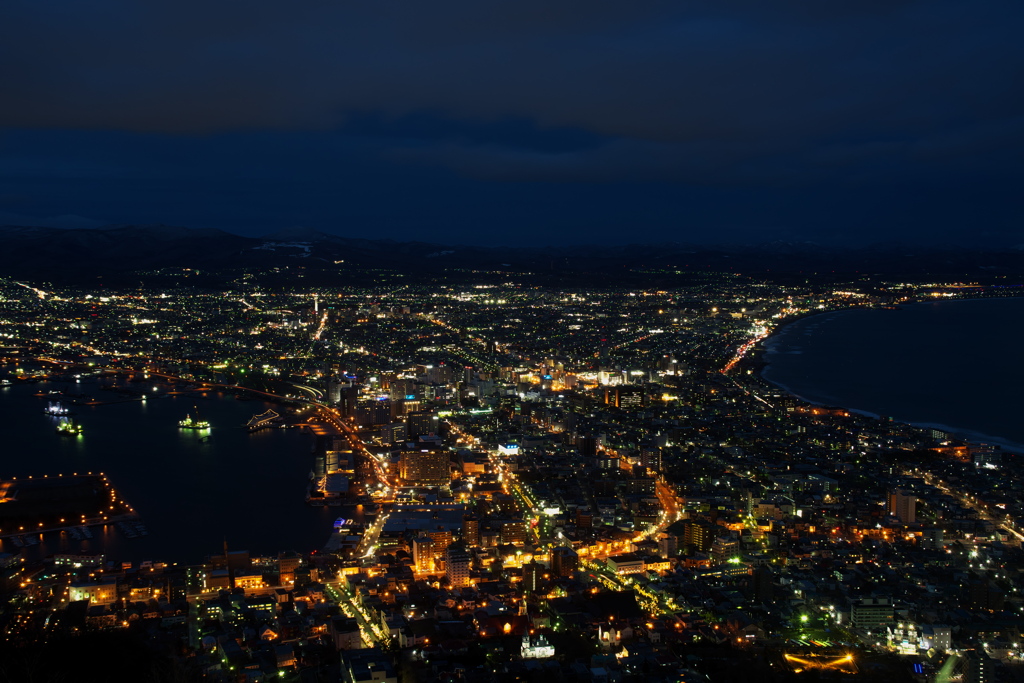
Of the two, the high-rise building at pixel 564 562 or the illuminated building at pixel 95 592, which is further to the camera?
the high-rise building at pixel 564 562

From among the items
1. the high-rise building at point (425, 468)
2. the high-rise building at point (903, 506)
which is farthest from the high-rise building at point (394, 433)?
the high-rise building at point (903, 506)

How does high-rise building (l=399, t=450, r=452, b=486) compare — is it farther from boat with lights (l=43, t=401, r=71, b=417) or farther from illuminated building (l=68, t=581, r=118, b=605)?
boat with lights (l=43, t=401, r=71, b=417)

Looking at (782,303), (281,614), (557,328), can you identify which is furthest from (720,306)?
(281,614)

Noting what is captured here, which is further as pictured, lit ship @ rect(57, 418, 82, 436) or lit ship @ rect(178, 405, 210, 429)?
lit ship @ rect(178, 405, 210, 429)

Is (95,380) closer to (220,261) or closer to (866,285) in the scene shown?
(220,261)

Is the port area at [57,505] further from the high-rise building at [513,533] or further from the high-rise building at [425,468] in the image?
the high-rise building at [513,533]

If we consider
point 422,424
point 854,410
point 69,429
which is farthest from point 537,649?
point 854,410

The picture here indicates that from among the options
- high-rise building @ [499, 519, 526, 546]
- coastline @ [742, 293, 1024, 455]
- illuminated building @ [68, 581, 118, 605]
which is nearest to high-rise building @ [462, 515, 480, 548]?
high-rise building @ [499, 519, 526, 546]
